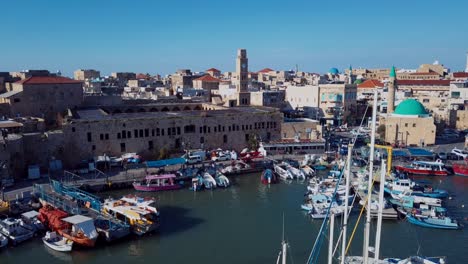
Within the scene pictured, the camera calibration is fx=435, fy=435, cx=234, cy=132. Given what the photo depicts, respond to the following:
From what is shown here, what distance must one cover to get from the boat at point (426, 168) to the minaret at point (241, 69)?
19.7 meters

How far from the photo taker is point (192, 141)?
3456cm

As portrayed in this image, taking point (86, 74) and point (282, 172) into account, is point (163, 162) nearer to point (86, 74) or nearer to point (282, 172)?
point (282, 172)

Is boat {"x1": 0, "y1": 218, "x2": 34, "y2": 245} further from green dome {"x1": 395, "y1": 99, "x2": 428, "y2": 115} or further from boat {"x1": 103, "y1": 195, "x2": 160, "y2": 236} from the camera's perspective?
green dome {"x1": 395, "y1": 99, "x2": 428, "y2": 115}

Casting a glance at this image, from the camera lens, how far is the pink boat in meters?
26.9

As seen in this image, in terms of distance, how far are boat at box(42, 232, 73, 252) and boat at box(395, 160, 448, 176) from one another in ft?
73.7

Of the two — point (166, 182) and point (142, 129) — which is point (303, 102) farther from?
point (166, 182)

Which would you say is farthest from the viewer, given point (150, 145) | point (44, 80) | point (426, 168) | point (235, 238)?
point (44, 80)

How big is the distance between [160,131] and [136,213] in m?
13.2

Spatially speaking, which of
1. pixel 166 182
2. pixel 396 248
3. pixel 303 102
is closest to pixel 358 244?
pixel 396 248

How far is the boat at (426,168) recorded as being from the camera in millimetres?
30484

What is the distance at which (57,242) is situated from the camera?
18828 millimetres

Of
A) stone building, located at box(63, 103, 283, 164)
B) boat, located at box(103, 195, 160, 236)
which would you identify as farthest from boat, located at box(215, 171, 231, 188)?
stone building, located at box(63, 103, 283, 164)

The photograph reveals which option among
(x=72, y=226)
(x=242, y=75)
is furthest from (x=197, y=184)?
(x=242, y=75)

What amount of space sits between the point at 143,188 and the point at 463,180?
2134 cm
